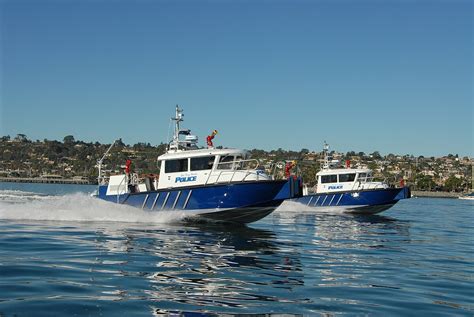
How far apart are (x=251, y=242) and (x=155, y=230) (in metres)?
3.44

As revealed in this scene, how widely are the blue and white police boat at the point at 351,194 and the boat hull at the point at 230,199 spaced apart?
40.0 ft

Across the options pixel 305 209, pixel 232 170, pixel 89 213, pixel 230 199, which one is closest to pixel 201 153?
pixel 232 170

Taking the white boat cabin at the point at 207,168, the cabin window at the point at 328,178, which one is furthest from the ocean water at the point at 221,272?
the cabin window at the point at 328,178

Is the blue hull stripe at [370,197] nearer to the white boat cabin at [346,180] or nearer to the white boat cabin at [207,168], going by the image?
the white boat cabin at [346,180]

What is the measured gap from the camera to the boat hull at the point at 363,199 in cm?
3125

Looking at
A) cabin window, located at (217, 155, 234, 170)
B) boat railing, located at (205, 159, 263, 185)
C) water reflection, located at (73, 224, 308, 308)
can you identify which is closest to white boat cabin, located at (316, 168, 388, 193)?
boat railing, located at (205, 159, 263, 185)

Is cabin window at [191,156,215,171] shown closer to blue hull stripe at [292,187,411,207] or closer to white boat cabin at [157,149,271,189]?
white boat cabin at [157,149,271,189]

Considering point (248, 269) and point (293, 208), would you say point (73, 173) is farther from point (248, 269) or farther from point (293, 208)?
point (248, 269)

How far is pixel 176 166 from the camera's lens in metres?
19.6

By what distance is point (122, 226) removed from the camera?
17.3m

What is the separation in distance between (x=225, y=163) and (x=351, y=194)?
14.4 metres

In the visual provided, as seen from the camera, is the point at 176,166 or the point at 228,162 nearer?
the point at 228,162

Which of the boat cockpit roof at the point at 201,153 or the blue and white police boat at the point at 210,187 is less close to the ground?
the boat cockpit roof at the point at 201,153

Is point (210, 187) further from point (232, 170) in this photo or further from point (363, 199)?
point (363, 199)
